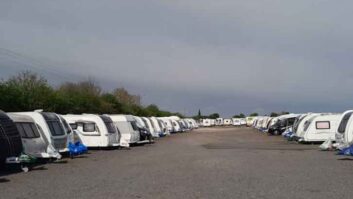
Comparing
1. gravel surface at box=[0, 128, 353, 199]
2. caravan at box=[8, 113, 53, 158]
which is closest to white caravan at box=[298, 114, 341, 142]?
gravel surface at box=[0, 128, 353, 199]

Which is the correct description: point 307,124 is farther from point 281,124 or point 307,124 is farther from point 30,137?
point 30,137

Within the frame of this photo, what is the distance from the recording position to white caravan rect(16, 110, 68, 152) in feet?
75.6

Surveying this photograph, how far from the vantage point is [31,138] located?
2086 cm

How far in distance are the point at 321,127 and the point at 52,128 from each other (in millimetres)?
20635

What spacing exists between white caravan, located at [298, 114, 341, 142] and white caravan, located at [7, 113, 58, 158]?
20993mm

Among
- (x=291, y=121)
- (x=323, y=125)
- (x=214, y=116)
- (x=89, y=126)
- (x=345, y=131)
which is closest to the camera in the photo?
(x=345, y=131)

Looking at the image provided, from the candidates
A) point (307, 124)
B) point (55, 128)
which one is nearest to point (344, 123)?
point (307, 124)

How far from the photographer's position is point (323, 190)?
43.8ft

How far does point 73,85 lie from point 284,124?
102 feet

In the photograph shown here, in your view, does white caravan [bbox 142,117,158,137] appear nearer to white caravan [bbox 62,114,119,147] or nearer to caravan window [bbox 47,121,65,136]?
white caravan [bbox 62,114,119,147]

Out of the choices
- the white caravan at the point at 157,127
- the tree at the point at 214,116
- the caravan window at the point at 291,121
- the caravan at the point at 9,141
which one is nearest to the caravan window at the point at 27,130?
the caravan at the point at 9,141

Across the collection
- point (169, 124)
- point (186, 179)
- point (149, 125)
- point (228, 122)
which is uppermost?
point (228, 122)

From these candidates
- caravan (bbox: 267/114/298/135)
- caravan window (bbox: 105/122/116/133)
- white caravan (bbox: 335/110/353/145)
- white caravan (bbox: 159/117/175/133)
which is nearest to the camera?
white caravan (bbox: 335/110/353/145)

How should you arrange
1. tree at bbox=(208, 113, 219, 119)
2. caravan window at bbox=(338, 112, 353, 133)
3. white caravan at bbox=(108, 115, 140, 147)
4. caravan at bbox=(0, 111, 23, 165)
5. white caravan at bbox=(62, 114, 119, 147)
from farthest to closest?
tree at bbox=(208, 113, 219, 119)
white caravan at bbox=(108, 115, 140, 147)
white caravan at bbox=(62, 114, 119, 147)
caravan window at bbox=(338, 112, 353, 133)
caravan at bbox=(0, 111, 23, 165)
